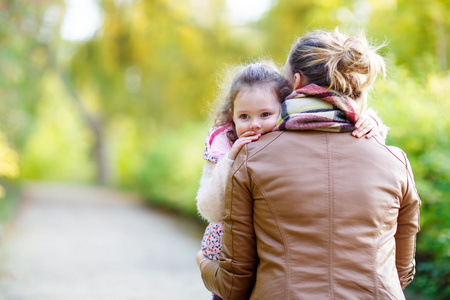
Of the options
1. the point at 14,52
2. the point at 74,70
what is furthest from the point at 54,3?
the point at 14,52

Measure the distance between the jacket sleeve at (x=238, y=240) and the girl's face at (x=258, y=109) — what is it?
25 centimetres

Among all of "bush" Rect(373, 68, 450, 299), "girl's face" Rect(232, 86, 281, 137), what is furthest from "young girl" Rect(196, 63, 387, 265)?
"bush" Rect(373, 68, 450, 299)

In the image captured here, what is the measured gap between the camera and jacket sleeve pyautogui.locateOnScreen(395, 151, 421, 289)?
70.7 inches

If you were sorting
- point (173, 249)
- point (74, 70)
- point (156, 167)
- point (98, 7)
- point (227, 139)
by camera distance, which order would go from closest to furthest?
point (227, 139) → point (173, 249) → point (156, 167) → point (98, 7) → point (74, 70)

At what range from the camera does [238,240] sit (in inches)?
69.6

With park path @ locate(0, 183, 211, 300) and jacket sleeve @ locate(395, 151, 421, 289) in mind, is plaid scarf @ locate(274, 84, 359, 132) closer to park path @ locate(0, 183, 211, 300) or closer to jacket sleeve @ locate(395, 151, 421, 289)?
jacket sleeve @ locate(395, 151, 421, 289)

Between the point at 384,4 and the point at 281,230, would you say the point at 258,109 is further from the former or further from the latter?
the point at 384,4

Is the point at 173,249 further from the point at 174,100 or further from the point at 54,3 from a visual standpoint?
the point at 54,3

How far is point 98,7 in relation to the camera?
Answer: 589 inches

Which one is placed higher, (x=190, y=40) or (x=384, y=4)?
(x=190, y=40)

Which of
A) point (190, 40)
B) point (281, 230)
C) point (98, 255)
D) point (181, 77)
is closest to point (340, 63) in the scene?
point (281, 230)

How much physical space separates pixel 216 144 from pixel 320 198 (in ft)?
2.01

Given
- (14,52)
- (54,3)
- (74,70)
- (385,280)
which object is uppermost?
(54,3)

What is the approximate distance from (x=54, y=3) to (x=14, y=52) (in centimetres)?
597
